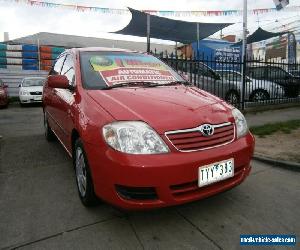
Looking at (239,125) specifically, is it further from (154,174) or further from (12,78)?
(12,78)

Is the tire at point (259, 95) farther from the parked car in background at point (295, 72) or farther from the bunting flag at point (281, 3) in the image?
the bunting flag at point (281, 3)

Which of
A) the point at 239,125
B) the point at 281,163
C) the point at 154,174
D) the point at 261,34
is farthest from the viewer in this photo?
the point at 261,34

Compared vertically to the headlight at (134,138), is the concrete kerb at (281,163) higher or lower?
lower

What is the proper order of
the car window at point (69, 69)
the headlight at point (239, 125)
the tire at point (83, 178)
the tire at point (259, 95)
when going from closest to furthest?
the tire at point (83, 178) < the headlight at point (239, 125) < the car window at point (69, 69) < the tire at point (259, 95)

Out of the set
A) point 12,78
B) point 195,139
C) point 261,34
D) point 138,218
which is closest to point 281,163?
point 195,139

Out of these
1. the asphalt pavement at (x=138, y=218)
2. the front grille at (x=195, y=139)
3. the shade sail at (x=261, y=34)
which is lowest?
the asphalt pavement at (x=138, y=218)

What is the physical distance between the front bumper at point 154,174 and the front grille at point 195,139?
0.05m

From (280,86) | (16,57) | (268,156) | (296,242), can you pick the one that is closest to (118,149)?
(296,242)

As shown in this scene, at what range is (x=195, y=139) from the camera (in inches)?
102

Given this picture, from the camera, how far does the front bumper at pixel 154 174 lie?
2.38 m

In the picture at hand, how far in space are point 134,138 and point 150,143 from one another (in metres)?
0.13

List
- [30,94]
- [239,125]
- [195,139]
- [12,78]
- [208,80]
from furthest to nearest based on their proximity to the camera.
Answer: [12,78], [30,94], [208,80], [239,125], [195,139]

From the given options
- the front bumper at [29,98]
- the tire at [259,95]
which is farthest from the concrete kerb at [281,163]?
the front bumper at [29,98]

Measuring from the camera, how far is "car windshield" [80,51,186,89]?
11.4ft
